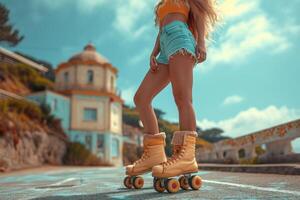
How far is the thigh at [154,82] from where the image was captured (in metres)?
3.09

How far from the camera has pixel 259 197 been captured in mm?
2119

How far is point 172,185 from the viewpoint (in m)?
2.58

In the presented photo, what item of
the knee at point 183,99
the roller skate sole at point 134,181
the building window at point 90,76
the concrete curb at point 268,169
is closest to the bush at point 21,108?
the building window at point 90,76

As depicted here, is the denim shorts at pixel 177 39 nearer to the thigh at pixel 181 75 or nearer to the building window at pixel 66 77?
the thigh at pixel 181 75

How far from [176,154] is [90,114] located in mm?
31064

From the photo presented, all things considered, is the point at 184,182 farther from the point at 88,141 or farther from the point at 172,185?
the point at 88,141

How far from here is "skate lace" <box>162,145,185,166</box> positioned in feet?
8.96

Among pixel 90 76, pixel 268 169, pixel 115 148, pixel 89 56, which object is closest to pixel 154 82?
pixel 268 169

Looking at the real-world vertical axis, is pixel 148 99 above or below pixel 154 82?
below

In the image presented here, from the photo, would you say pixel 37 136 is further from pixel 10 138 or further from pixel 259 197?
pixel 259 197

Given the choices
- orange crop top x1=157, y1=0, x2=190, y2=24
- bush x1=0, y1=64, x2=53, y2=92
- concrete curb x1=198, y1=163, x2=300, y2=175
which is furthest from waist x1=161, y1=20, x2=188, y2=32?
bush x1=0, y1=64, x2=53, y2=92

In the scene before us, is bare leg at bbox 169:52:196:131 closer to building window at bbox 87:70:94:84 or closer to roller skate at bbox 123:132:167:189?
roller skate at bbox 123:132:167:189

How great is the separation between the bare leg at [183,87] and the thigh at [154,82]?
23 centimetres

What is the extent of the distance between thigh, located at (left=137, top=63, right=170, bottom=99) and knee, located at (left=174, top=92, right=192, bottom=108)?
0.85ft
